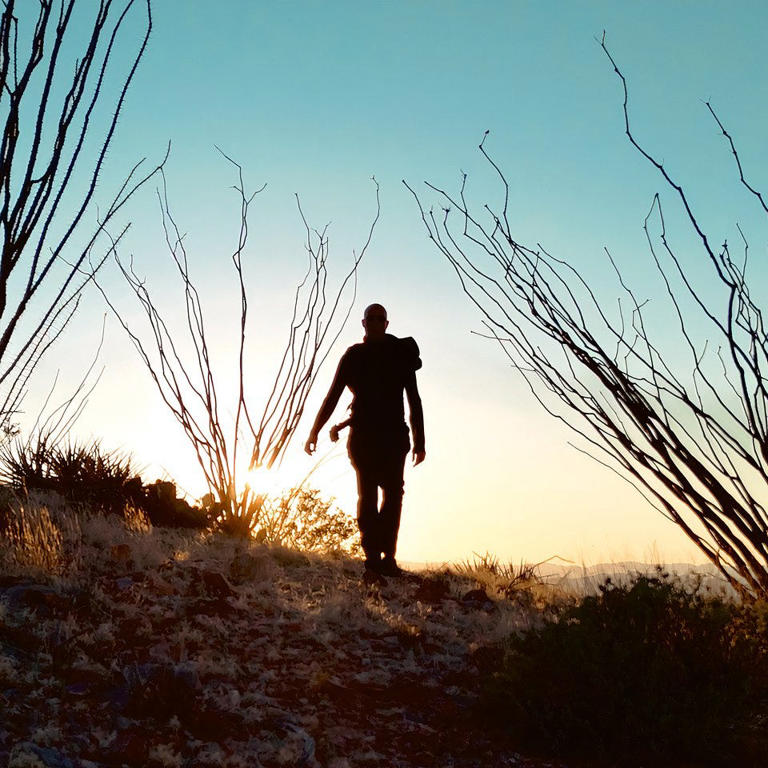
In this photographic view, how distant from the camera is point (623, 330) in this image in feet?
12.3

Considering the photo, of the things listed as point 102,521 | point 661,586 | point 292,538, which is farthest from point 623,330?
point 292,538

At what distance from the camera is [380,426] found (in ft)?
19.0

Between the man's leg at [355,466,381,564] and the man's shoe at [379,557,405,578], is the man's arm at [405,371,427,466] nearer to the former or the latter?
the man's leg at [355,466,381,564]

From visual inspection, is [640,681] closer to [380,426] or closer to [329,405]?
[380,426]

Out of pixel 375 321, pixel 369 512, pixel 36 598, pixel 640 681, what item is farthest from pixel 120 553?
pixel 640 681

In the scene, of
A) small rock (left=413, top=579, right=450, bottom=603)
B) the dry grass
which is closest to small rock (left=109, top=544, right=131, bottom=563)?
the dry grass

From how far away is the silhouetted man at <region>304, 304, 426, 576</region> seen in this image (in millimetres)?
5797

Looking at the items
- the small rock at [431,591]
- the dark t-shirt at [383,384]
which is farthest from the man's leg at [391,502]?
the small rock at [431,591]

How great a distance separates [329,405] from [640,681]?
3.59 meters

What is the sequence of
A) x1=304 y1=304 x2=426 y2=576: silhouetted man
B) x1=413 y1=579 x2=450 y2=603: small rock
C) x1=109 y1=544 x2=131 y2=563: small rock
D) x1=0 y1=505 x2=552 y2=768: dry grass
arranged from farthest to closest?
1. x1=304 y1=304 x2=426 y2=576: silhouetted man
2. x1=413 y1=579 x2=450 y2=603: small rock
3. x1=109 y1=544 x2=131 y2=563: small rock
4. x1=0 y1=505 x2=552 y2=768: dry grass

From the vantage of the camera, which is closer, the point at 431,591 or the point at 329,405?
the point at 431,591

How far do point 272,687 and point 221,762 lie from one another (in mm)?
747

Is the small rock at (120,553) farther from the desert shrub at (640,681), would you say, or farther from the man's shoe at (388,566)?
the desert shrub at (640,681)

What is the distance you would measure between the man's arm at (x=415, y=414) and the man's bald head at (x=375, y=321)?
1.40 feet
